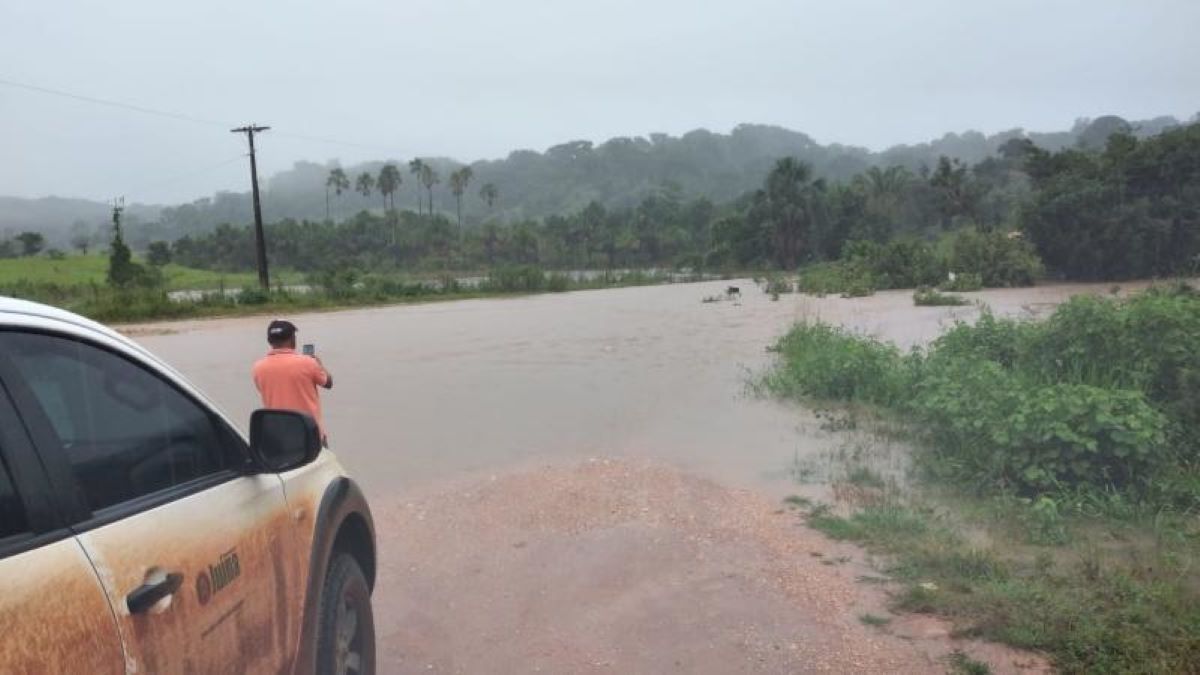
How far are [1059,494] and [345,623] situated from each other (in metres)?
5.43

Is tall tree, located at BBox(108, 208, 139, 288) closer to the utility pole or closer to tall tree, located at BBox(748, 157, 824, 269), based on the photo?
the utility pole

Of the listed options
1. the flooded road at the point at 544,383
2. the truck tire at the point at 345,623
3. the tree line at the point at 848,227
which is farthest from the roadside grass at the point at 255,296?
the truck tire at the point at 345,623

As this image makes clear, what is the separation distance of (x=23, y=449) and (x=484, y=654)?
3.22 meters

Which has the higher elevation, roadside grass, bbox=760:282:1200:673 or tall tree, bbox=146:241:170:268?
tall tree, bbox=146:241:170:268

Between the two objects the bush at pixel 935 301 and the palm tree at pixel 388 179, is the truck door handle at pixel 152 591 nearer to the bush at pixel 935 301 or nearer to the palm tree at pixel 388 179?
the bush at pixel 935 301

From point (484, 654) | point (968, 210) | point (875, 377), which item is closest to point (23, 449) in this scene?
point (484, 654)

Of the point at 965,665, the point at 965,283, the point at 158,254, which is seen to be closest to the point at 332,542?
the point at 965,665

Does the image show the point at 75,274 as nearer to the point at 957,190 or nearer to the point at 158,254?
the point at 158,254

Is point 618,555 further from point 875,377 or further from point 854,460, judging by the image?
point 875,377

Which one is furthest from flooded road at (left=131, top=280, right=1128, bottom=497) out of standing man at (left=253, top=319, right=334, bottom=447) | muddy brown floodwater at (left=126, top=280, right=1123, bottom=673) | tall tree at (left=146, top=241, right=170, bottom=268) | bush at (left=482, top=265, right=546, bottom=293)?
tall tree at (left=146, top=241, right=170, bottom=268)

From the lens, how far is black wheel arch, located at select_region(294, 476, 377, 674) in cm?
282

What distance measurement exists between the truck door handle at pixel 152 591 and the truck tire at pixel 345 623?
1.00 metres

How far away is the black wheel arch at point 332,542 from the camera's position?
2.82 m

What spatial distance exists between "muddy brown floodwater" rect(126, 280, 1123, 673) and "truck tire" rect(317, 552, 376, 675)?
3.62 feet
